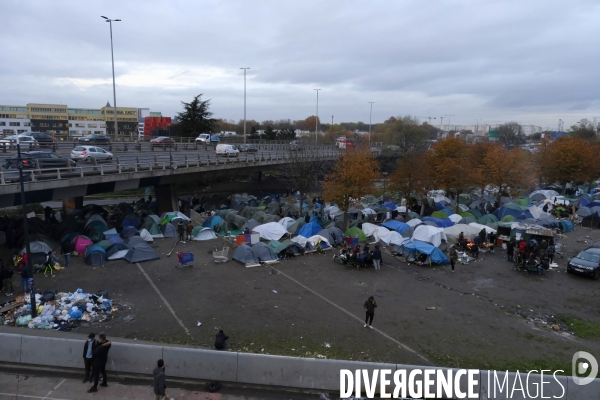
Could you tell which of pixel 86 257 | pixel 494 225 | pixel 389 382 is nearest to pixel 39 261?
pixel 86 257

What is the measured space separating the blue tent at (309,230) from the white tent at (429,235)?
217 inches

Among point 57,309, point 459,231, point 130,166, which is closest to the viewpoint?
point 57,309

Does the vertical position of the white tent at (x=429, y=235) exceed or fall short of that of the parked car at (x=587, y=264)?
it exceeds it

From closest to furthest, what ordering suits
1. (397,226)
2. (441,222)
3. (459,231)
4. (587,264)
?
(587,264), (459,231), (397,226), (441,222)

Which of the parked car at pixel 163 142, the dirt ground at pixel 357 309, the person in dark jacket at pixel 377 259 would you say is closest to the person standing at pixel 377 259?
the person in dark jacket at pixel 377 259

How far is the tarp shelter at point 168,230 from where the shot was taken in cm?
2422

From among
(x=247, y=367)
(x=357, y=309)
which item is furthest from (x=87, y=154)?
(x=247, y=367)

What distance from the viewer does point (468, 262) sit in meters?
20.3

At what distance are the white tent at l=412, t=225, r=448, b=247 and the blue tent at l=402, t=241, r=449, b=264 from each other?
4.18 ft

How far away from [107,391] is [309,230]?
15.0 m

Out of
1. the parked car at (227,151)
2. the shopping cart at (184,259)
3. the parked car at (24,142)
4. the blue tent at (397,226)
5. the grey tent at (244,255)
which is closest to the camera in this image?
the shopping cart at (184,259)

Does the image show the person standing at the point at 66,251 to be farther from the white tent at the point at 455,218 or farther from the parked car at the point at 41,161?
the white tent at the point at 455,218

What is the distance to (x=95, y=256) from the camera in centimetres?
1866

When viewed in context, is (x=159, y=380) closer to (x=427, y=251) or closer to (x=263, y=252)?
(x=263, y=252)
